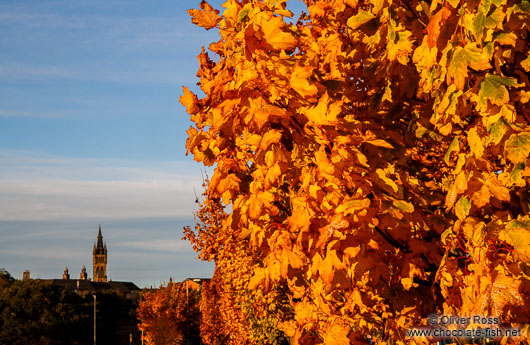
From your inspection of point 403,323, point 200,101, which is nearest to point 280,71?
point 200,101

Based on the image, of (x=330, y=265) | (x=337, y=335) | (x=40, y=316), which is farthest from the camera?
(x=40, y=316)

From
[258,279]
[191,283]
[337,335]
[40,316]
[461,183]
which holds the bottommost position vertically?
[337,335]

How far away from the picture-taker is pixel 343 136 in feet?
13.6

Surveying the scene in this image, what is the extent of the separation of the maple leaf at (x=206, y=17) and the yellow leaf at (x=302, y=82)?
3.54ft

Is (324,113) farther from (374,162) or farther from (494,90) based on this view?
(494,90)

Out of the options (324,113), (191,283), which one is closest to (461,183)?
(324,113)

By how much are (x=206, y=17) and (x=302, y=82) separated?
120cm

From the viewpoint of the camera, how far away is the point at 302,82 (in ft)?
13.1

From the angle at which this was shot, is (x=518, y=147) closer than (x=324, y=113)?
Yes

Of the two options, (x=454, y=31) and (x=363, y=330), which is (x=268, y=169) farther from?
(x=363, y=330)

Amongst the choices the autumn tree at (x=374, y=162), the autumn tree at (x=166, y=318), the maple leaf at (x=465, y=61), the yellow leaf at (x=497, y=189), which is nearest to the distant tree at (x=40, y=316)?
the autumn tree at (x=166, y=318)

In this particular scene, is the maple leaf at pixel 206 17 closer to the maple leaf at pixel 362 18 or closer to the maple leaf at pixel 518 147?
the maple leaf at pixel 362 18

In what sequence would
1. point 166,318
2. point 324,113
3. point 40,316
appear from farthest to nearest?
point 40,316
point 166,318
point 324,113

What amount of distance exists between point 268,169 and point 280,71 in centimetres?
68
